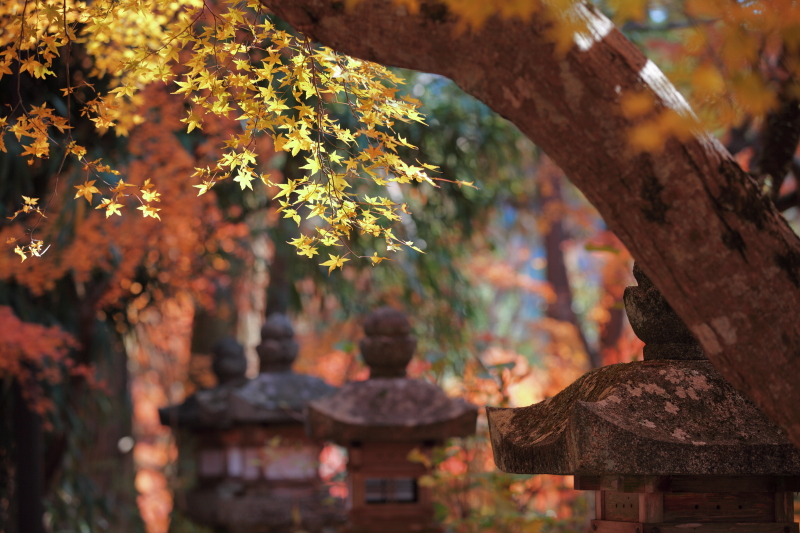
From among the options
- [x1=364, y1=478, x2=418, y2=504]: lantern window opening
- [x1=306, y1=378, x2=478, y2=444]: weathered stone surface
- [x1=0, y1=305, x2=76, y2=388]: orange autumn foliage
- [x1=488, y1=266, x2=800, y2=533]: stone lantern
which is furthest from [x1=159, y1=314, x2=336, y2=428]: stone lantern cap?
[x1=488, y1=266, x2=800, y2=533]: stone lantern

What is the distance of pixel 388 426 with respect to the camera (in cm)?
459

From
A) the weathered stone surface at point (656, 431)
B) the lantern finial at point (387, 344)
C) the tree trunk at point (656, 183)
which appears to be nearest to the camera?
the tree trunk at point (656, 183)

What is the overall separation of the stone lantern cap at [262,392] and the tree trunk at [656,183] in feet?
16.2

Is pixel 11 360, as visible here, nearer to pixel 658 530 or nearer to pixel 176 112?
pixel 176 112

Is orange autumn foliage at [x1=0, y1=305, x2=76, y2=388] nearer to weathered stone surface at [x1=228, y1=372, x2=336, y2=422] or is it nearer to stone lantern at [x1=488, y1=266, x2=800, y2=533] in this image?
weathered stone surface at [x1=228, y1=372, x2=336, y2=422]

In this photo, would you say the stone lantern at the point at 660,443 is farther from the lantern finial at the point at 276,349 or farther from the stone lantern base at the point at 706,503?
the lantern finial at the point at 276,349

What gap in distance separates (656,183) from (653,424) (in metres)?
→ 0.86

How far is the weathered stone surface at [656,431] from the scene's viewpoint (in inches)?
80.2

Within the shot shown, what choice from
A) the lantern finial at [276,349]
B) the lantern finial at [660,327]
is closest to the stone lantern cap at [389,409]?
the lantern finial at [276,349]

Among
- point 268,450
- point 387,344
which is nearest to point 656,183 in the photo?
point 387,344

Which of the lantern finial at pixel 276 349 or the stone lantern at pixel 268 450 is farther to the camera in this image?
the lantern finial at pixel 276 349

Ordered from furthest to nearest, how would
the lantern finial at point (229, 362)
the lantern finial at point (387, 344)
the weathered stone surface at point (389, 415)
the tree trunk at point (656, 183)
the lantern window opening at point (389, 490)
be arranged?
the lantern finial at point (229, 362)
the lantern window opening at point (389, 490)
the lantern finial at point (387, 344)
the weathered stone surface at point (389, 415)
the tree trunk at point (656, 183)

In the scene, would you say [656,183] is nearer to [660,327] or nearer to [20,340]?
[660,327]

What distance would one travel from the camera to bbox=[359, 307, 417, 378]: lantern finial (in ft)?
16.0
